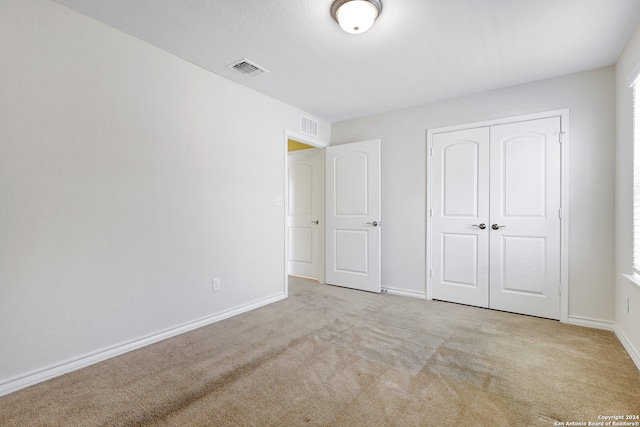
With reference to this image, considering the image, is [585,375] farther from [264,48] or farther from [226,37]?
[226,37]

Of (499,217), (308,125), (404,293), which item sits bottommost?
(404,293)

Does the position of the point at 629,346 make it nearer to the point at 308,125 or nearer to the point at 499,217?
the point at 499,217

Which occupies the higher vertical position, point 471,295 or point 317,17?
point 317,17

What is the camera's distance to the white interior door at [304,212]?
4.74m

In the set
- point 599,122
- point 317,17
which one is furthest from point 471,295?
point 317,17

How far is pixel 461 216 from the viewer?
3.47m

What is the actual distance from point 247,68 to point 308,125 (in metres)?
1.43

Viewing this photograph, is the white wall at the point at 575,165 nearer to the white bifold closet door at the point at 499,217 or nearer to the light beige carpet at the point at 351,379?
the white bifold closet door at the point at 499,217

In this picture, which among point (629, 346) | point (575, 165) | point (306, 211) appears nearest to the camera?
point (629, 346)

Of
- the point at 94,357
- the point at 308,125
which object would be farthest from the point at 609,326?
the point at 94,357

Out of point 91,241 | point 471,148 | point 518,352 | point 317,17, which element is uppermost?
point 317,17

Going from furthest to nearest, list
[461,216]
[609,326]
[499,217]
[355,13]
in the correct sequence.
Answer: [461,216], [499,217], [609,326], [355,13]

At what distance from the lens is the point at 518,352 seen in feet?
7.42

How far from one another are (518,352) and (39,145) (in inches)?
145
